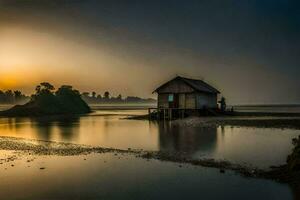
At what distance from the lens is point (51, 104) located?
10275 centimetres

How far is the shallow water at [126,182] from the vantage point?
525 inches

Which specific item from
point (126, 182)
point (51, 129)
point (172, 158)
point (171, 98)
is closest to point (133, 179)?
point (126, 182)

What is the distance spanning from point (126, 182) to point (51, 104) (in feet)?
302

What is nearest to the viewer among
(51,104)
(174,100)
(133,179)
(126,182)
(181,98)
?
(126,182)

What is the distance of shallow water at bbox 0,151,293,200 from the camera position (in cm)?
1334

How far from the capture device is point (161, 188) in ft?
47.0

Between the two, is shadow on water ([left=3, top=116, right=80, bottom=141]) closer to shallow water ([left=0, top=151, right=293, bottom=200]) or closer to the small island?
shallow water ([left=0, top=151, right=293, bottom=200])

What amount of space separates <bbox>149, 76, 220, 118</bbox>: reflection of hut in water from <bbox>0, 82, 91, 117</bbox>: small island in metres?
47.6

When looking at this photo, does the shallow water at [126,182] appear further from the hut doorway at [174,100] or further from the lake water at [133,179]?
the hut doorway at [174,100]

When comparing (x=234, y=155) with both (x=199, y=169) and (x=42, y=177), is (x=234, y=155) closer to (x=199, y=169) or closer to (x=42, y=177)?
(x=199, y=169)

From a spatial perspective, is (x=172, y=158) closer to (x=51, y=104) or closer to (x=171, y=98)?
(x=171, y=98)

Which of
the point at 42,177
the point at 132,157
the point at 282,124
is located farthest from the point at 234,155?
the point at 282,124

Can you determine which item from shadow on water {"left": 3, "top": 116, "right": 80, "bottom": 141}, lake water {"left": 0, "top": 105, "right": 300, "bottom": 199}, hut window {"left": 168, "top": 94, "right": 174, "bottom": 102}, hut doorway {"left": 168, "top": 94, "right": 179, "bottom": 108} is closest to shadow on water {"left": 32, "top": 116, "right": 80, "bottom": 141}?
shadow on water {"left": 3, "top": 116, "right": 80, "bottom": 141}

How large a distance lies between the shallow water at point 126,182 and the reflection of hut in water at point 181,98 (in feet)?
127
